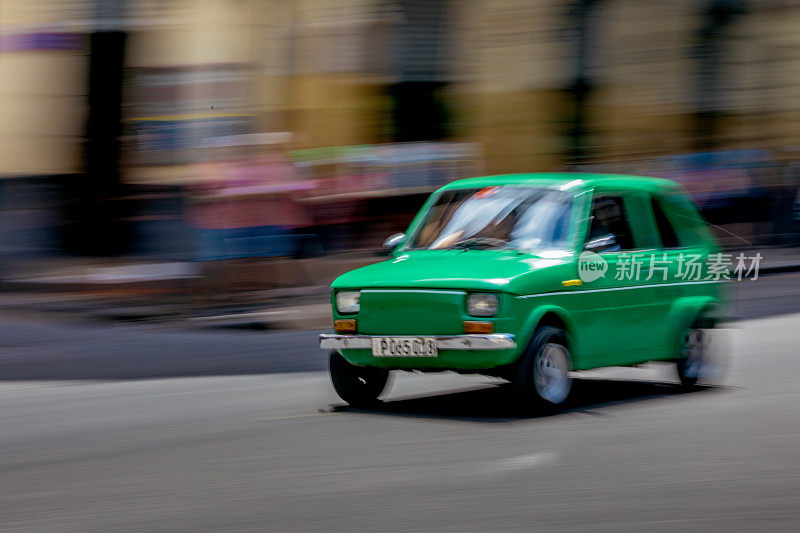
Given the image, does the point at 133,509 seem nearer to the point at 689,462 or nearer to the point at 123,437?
the point at 123,437

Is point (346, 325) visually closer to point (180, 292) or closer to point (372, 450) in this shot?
point (372, 450)

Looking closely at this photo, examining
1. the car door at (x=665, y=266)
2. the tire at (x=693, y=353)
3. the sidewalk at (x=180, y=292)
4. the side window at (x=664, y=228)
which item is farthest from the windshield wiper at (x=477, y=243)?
the sidewalk at (x=180, y=292)

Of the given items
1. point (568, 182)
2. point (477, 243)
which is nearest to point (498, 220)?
point (477, 243)

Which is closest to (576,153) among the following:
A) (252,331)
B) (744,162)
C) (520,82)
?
(520,82)

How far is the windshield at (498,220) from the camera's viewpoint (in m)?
8.62

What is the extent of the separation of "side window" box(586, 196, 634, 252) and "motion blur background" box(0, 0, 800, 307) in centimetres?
718

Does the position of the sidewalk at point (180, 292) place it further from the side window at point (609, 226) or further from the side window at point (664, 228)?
the side window at point (609, 226)

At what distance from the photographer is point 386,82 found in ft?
64.1

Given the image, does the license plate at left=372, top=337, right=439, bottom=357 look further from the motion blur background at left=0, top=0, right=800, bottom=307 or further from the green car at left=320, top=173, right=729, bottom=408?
the motion blur background at left=0, top=0, right=800, bottom=307

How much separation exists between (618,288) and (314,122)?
10.3 meters

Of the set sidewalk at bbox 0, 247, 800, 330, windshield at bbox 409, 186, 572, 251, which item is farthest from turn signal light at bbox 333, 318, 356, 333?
sidewalk at bbox 0, 247, 800, 330

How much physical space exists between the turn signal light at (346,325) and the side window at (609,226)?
165 cm

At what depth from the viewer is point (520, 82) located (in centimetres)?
2153

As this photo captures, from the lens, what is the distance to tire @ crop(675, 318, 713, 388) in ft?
31.5
